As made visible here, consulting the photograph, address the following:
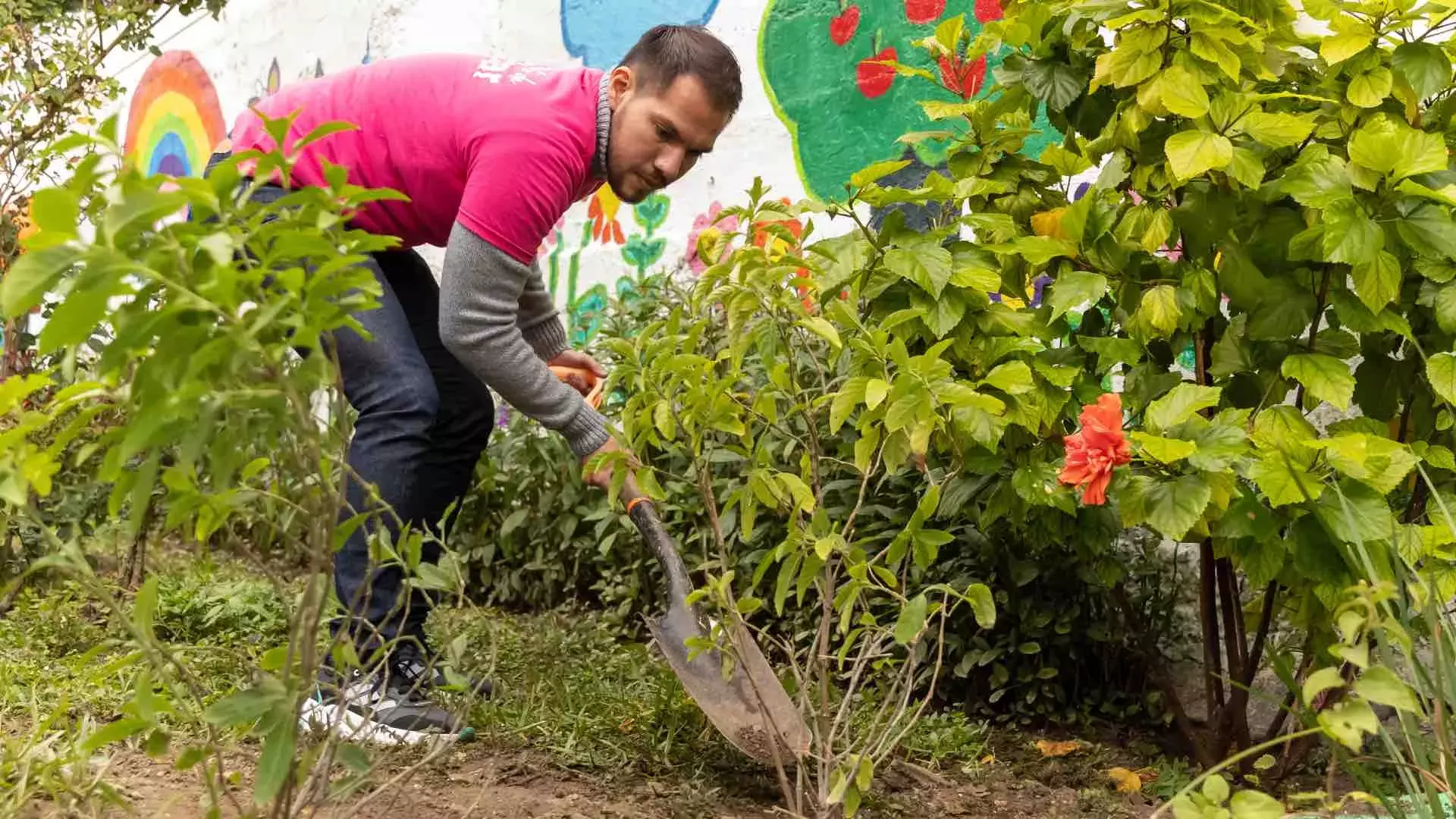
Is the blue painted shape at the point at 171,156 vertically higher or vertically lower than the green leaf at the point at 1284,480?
higher

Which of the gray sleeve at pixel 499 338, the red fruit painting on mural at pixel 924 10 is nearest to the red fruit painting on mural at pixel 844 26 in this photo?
the red fruit painting on mural at pixel 924 10

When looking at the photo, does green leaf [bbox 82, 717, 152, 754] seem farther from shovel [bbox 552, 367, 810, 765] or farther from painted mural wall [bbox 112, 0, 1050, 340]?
painted mural wall [bbox 112, 0, 1050, 340]

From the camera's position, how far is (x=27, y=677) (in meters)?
2.51

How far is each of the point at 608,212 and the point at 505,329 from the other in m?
2.28

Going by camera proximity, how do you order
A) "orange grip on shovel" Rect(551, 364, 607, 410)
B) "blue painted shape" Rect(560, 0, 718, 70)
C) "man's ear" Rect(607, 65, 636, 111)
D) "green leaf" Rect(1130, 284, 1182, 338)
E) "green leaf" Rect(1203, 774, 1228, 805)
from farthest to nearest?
"blue painted shape" Rect(560, 0, 718, 70) → "orange grip on shovel" Rect(551, 364, 607, 410) → "man's ear" Rect(607, 65, 636, 111) → "green leaf" Rect(1130, 284, 1182, 338) → "green leaf" Rect(1203, 774, 1228, 805)

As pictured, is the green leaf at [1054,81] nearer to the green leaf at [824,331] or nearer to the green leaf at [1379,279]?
the green leaf at [1379,279]

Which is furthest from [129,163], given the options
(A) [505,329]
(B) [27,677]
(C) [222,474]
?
(B) [27,677]

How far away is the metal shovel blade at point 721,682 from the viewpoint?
1.94m

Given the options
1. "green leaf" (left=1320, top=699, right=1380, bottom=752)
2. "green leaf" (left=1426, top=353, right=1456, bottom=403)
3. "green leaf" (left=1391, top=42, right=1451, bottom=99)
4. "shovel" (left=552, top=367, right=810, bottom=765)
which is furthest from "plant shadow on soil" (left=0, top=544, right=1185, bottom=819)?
"green leaf" (left=1391, top=42, right=1451, bottom=99)

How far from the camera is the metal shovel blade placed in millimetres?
1937

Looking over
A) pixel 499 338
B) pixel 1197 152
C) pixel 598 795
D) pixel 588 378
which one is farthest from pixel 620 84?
pixel 598 795

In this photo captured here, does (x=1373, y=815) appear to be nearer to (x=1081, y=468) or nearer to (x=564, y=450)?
(x=1081, y=468)

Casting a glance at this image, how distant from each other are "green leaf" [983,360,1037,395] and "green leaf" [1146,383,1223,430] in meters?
0.18

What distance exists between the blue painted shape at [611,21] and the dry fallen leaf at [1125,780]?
282 cm
